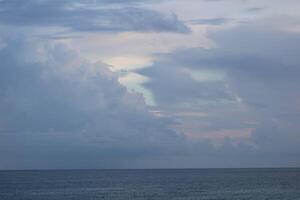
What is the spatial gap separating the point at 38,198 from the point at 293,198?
57941 mm

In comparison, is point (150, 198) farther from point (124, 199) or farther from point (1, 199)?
point (1, 199)

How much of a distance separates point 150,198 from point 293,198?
30603mm

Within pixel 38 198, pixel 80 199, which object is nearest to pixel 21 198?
pixel 38 198

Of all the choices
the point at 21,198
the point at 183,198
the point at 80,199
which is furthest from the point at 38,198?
the point at 183,198

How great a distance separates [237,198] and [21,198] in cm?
4978

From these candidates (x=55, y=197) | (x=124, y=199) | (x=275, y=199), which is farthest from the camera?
(x=55, y=197)

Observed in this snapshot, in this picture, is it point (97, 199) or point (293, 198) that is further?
point (97, 199)

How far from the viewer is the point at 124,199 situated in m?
116

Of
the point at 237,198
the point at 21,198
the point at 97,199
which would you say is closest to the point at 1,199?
the point at 21,198

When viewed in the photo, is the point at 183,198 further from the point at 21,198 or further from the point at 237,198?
the point at 21,198

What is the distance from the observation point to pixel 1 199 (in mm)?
119000

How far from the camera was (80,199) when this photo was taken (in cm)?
11744

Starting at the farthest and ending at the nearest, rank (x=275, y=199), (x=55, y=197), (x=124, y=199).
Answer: (x=55, y=197) < (x=124, y=199) < (x=275, y=199)

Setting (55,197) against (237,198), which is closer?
(237,198)
